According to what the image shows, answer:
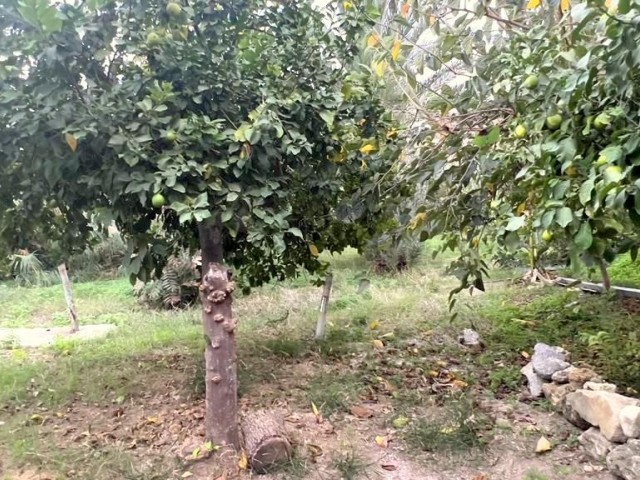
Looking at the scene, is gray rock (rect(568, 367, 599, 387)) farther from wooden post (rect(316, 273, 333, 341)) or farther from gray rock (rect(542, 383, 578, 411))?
wooden post (rect(316, 273, 333, 341))

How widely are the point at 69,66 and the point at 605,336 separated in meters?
3.99

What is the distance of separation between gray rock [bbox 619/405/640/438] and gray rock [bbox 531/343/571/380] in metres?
0.81

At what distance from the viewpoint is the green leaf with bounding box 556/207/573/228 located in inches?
64.3

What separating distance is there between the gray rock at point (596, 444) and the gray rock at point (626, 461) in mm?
133

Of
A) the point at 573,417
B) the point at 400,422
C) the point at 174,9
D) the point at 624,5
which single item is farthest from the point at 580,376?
the point at 174,9

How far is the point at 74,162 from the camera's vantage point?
2.47 meters

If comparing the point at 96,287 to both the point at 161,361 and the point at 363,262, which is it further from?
the point at 161,361

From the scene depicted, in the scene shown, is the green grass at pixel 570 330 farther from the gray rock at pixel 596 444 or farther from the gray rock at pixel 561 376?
the gray rock at pixel 596 444

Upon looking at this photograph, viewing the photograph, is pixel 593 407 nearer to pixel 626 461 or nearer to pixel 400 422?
pixel 626 461

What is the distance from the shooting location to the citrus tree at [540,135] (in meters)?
1.67

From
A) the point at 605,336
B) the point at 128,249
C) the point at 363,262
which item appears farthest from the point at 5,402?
the point at 363,262

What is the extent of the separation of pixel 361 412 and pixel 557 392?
1151mm

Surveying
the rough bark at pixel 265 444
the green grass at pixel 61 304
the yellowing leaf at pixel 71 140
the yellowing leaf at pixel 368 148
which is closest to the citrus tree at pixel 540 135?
the yellowing leaf at pixel 368 148

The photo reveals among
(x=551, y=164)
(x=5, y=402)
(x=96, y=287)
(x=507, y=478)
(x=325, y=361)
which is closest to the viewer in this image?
(x=551, y=164)
